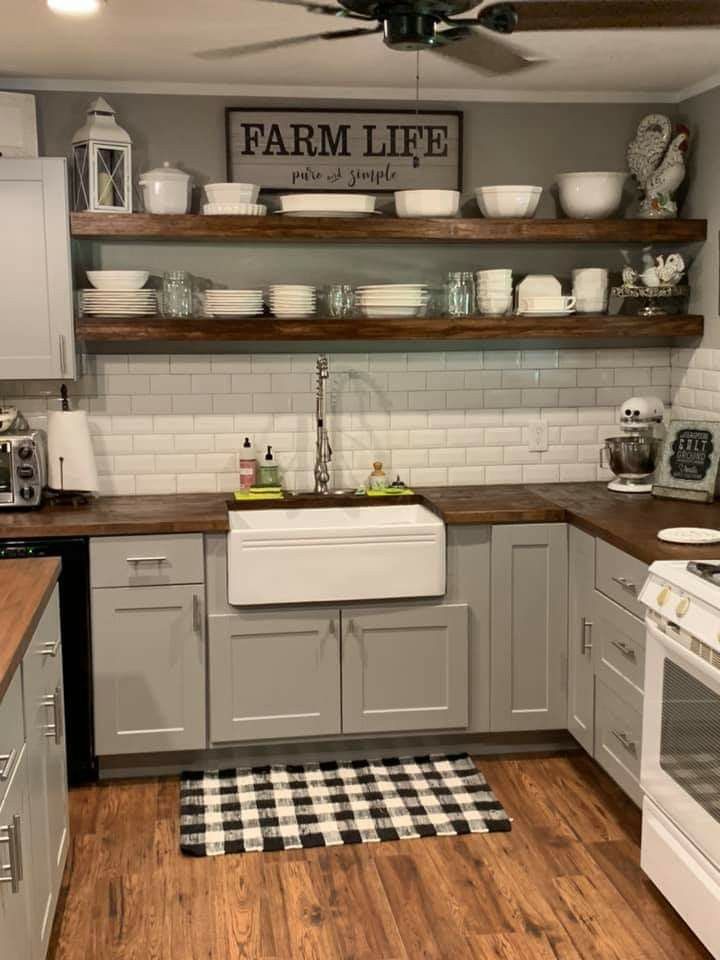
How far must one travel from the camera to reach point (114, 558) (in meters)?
3.87

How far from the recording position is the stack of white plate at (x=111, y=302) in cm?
414

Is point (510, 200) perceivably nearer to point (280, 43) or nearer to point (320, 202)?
point (320, 202)

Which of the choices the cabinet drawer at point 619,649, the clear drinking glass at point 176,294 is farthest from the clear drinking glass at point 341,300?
the cabinet drawer at point 619,649

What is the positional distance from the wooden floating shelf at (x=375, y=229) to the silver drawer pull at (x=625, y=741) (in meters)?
1.82

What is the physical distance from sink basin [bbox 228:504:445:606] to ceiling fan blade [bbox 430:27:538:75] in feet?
5.13

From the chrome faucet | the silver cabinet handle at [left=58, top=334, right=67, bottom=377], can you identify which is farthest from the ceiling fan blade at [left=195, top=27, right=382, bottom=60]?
the chrome faucet

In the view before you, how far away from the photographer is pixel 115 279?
4.16 meters

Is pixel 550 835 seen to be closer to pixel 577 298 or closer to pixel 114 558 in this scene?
pixel 114 558

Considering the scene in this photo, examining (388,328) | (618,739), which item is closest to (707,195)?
(388,328)

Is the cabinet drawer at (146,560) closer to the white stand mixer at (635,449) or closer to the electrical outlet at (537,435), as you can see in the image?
the electrical outlet at (537,435)

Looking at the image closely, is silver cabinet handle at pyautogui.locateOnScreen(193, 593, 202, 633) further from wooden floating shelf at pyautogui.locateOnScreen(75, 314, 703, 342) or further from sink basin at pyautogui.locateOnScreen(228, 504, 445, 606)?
wooden floating shelf at pyautogui.locateOnScreen(75, 314, 703, 342)

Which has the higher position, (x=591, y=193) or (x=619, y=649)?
(x=591, y=193)

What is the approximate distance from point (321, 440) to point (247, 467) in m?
0.30

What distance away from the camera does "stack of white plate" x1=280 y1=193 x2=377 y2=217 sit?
415 centimetres
